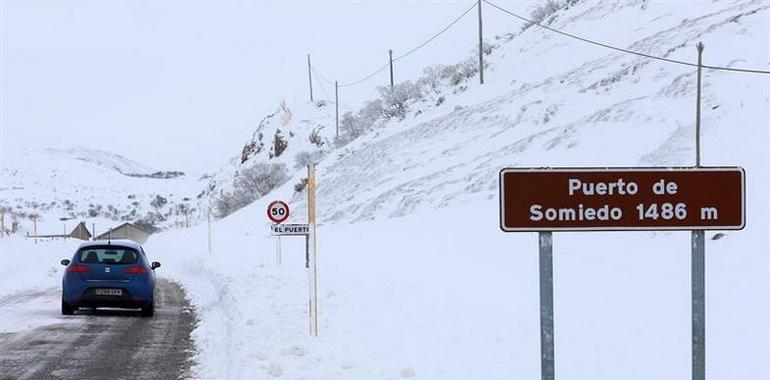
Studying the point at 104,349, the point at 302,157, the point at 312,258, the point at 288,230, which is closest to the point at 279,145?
the point at 302,157

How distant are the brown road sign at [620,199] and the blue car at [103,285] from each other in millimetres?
11000

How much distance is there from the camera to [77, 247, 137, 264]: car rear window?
1523 cm

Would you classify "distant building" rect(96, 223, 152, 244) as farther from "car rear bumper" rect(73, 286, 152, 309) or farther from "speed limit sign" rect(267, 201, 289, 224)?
"car rear bumper" rect(73, 286, 152, 309)

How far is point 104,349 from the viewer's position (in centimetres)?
1098

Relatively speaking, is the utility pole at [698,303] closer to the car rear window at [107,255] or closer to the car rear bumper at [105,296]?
the car rear bumper at [105,296]

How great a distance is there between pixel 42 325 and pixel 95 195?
564 ft

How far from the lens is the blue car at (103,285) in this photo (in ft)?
48.6

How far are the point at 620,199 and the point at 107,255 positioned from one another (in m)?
12.1

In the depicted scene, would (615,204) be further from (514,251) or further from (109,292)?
(514,251)

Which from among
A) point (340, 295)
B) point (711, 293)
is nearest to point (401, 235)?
point (340, 295)

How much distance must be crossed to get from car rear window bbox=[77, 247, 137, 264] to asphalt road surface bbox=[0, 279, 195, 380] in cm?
102

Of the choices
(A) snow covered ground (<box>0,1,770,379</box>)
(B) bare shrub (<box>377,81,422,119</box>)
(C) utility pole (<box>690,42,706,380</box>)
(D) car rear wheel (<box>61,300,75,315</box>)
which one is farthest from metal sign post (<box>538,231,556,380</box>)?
(B) bare shrub (<box>377,81,422,119</box>)

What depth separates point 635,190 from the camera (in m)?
5.45

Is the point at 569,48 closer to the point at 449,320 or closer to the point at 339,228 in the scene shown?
the point at 339,228
